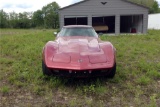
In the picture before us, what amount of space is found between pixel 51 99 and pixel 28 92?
62 cm

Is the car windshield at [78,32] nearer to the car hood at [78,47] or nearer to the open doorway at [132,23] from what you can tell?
the car hood at [78,47]

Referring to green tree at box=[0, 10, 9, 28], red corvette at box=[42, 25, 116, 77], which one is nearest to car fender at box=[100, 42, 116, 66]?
red corvette at box=[42, 25, 116, 77]

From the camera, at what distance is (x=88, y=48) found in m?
4.12

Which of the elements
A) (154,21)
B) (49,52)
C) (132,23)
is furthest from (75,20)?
(49,52)

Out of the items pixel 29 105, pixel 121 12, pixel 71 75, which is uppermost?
pixel 121 12

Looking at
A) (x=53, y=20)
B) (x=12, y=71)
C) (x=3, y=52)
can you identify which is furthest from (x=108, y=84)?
(x=53, y=20)

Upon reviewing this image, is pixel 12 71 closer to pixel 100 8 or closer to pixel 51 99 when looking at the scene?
pixel 51 99

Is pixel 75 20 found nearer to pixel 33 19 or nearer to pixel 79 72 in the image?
pixel 79 72

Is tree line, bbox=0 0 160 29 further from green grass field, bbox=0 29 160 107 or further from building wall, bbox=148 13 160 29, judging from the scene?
green grass field, bbox=0 29 160 107

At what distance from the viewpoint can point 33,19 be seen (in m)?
47.1

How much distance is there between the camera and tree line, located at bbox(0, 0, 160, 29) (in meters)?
42.8

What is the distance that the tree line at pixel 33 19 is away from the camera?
42750 millimetres

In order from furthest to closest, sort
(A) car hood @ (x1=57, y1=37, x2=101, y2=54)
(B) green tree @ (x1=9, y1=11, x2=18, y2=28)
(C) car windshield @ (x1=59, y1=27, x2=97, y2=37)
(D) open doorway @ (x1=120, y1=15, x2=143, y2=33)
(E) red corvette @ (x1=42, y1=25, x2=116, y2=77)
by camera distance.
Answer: (B) green tree @ (x1=9, y1=11, x2=18, y2=28)
(D) open doorway @ (x1=120, y1=15, x2=143, y2=33)
(C) car windshield @ (x1=59, y1=27, x2=97, y2=37)
(A) car hood @ (x1=57, y1=37, x2=101, y2=54)
(E) red corvette @ (x1=42, y1=25, x2=116, y2=77)

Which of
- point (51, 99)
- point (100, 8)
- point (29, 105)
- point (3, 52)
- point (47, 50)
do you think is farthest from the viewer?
point (100, 8)
